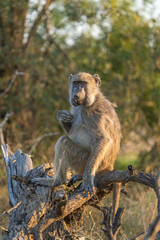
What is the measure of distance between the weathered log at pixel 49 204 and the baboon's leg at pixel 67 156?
276 mm

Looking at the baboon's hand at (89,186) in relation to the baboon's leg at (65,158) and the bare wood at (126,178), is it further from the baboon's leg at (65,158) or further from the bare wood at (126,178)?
the baboon's leg at (65,158)

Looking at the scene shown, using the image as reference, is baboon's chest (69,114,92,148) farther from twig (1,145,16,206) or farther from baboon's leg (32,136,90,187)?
twig (1,145,16,206)

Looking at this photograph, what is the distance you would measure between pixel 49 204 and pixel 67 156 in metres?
0.76

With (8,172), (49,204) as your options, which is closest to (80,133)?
(49,204)

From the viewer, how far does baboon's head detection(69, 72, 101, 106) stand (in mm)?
5199

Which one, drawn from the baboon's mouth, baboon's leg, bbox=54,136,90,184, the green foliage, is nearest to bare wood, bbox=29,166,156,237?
baboon's leg, bbox=54,136,90,184

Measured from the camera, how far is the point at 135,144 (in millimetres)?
12219

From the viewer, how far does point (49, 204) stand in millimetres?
4609

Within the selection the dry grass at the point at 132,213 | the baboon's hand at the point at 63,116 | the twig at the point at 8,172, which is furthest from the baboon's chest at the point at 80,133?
the twig at the point at 8,172

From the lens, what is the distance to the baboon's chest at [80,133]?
5039 millimetres

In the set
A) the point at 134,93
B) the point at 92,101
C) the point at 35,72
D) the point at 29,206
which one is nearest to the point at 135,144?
the point at 134,93

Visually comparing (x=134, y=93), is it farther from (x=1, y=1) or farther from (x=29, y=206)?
(x=29, y=206)

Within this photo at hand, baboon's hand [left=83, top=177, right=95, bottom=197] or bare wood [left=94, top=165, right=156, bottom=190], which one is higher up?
bare wood [left=94, top=165, right=156, bottom=190]

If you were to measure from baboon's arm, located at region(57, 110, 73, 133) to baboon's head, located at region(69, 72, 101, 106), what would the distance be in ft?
0.64
